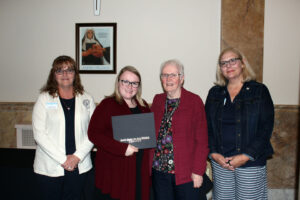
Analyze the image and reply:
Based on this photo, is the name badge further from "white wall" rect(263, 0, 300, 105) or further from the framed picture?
"white wall" rect(263, 0, 300, 105)

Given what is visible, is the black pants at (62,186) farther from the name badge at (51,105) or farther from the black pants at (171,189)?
the black pants at (171,189)

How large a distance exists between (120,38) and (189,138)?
2020 mm

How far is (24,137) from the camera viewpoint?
131 inches

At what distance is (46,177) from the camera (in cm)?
193

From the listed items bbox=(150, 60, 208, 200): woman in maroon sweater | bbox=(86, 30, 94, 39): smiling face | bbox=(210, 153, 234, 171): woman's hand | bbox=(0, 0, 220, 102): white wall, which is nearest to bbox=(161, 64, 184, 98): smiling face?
bbox=(150, 60, 208, 200): woman in maroon sweater

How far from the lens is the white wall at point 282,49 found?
120 inches

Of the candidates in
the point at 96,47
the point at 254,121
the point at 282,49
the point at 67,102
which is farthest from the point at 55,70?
the point at 282,49

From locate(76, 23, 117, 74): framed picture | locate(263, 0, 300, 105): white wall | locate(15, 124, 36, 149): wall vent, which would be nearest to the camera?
locate(263, 0, 300, 105): white wall

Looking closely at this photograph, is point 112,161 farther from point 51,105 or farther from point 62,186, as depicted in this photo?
point 51,105

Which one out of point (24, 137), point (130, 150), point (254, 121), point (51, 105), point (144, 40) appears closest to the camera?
point (130, 150)

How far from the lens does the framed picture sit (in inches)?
125

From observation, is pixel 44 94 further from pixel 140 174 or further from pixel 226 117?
pixel 226 117

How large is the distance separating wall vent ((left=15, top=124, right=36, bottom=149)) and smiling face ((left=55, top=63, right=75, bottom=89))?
1.73 metres

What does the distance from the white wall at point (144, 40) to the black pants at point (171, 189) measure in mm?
1606
